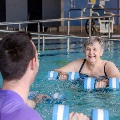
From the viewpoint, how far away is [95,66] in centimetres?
540

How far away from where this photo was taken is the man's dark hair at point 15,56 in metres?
1.61

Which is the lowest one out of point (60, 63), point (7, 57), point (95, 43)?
point (60, 63)

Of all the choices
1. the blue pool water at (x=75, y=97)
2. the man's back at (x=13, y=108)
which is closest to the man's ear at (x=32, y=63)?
the man's back at (x=13, y=108)

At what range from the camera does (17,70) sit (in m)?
1.62

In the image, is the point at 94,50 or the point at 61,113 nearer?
the point at 61,113

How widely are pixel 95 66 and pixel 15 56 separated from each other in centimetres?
386

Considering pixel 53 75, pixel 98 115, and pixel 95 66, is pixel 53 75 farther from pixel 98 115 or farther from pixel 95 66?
pixel 98 115

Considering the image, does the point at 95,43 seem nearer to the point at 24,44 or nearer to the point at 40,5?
the point at 24,44

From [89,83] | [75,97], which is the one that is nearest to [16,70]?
[75,97]

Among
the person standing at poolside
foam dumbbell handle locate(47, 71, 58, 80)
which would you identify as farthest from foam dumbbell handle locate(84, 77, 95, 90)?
the person standing at poolside

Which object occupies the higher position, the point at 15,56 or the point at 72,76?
the point at 15,56

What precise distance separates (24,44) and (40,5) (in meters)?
14.6

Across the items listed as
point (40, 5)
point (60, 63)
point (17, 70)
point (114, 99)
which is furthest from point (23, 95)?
point (40, 5)

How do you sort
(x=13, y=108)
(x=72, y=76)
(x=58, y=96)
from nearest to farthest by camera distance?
(x=13, y=108) → (x=58, y=96) → (x=72, y=76)
